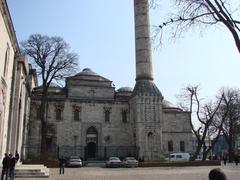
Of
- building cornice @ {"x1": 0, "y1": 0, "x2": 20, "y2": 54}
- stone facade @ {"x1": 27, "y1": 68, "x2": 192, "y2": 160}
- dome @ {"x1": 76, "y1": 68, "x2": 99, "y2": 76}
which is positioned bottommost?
stone facade @ {"x1": 27, "y1": 68, "x2": 192, "y2": 160}

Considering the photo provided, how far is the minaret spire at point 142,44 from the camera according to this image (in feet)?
125

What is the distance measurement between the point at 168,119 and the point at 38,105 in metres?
17.2

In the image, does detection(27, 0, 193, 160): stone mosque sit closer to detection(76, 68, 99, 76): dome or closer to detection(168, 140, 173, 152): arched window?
detection(168, 140, 173, 152): arched window

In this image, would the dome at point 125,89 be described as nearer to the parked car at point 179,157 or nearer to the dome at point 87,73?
the dome at point 87,73

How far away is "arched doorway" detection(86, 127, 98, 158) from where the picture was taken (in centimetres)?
3825

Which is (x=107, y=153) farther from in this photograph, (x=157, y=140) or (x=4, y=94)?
(x=4, y=94)

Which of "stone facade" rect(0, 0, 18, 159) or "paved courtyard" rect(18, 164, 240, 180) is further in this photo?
"paved courtyard" rect(18, 164, 240, 180)

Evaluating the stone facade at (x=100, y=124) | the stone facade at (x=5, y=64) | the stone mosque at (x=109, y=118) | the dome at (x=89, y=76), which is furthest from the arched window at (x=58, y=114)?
the stone facade at (x=5, y=64)

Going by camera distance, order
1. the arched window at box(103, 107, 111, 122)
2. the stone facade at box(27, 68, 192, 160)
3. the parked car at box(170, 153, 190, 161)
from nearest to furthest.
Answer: the stone facade at box(27, 68, 192, 160) → the parked car at box(170, 153, 190, 161) → the arched window at box(103, 107, 111, 122)

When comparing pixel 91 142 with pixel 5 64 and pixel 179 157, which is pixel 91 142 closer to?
pixel 179 157

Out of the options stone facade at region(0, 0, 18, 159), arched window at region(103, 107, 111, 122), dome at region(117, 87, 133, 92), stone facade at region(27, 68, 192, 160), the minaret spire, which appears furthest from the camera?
dome at region(117, 87, 133, 92)

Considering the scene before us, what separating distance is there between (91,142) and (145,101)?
8489 millimetres

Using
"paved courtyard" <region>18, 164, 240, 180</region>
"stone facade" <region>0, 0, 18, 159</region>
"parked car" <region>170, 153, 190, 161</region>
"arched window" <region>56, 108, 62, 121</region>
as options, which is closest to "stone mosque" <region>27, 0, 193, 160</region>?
"arched window" <region>56, 108, 62, 121</region>

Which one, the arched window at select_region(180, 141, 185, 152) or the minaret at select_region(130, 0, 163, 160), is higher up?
the minaret at select_region(130, 0, 163, 160)
